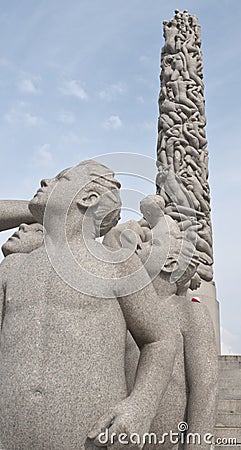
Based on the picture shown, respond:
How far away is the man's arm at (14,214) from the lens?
3.87 meters

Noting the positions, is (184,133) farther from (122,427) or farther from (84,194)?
(122,427)

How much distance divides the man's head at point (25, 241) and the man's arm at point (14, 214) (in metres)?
0.25

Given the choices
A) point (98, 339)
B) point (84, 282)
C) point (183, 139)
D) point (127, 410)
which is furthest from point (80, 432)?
point (183, 139)

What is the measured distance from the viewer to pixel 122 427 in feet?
8.44

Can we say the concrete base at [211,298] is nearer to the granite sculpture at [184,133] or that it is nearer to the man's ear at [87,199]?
the granite sculpture at [184,133]

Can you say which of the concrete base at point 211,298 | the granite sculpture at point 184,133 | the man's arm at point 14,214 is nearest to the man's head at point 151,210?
the man's arm at point 14,214

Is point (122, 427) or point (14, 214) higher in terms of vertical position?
point (14, 214)

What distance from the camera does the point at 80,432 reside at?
2668 millimetres

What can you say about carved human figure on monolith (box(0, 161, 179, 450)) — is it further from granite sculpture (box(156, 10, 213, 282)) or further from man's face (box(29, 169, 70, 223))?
granite sculpture (box(156, 10, 213, 282))

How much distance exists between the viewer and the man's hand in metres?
2.57

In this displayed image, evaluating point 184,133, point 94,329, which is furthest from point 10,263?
point 184,133

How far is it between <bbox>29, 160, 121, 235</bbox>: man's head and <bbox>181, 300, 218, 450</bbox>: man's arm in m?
0.82

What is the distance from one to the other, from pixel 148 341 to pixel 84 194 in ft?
2.59

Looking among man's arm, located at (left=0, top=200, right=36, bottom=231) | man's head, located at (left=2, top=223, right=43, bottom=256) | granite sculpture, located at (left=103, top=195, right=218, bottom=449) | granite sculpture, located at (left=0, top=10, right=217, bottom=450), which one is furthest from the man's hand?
man's arm, located at (left=0, top=200, right=36, bottom=231)
